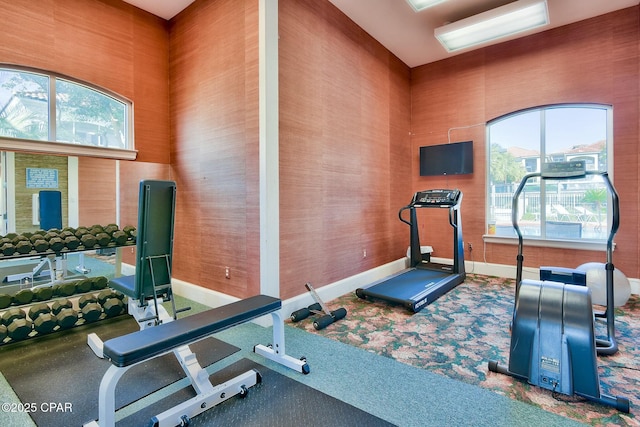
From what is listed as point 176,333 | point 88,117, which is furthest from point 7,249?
point 176,333

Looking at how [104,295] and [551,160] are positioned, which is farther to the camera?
[551,160]

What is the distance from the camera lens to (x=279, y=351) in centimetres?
256

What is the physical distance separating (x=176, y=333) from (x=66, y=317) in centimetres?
208

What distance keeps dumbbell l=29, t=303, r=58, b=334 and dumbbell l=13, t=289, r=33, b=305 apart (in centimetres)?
8

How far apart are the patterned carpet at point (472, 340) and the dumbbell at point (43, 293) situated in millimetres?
2499

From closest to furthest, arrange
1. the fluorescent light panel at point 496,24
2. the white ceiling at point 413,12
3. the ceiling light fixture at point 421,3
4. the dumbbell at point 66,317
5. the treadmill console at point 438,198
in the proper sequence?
1. the dumbbell at point 66,317
2. the ceiling light fixture at point 421,3
3. the fluorescent light panel at point 496,24
4. the white ceiling at point 413,12
5. the treadmill console at point 438,198

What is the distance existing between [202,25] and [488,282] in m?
5.45

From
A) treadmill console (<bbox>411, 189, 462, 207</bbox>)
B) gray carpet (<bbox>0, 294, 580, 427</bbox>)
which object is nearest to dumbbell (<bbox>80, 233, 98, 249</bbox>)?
gray carpet (<bbox>0, 294, 580, 427</bbox>)

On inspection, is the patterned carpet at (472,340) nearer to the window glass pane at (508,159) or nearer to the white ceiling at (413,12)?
the window glass pane at (508,159)

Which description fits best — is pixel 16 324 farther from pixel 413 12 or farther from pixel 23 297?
pixel 413 12

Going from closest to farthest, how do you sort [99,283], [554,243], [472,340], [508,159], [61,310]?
[472,340] → [61,310] → [99,283] → [554,243] → [508,159]

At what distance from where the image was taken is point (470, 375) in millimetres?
2395

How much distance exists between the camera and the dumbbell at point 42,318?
2.92m

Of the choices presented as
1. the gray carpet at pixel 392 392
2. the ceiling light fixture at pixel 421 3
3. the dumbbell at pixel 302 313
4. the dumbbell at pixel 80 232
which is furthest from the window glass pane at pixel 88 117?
the ceiling light fixture at pixel 421 3
